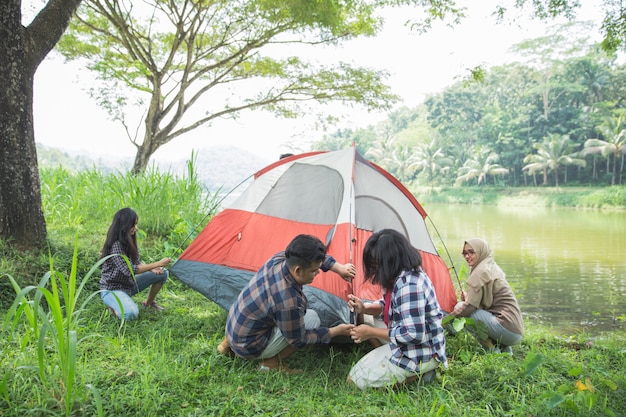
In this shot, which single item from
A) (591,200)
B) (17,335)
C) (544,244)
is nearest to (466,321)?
(17,335)

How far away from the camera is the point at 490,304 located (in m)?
2.93

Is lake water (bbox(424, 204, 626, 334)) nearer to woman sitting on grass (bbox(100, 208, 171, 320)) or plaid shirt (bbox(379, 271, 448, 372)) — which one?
plaid shirt (bbox(379, 271, 448, 372))

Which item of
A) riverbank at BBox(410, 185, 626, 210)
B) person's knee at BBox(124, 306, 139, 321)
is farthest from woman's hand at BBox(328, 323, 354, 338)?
riverbank at BBox(410, 185, 626, 210)

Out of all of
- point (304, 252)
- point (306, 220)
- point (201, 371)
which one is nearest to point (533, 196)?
point (306, 220)

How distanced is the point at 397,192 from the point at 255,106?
314 inches

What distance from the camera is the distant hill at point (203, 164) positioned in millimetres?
6473

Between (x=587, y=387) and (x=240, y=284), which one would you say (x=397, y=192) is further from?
(x=587, y=387)

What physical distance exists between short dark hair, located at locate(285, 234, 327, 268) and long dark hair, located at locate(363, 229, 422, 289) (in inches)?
11.2

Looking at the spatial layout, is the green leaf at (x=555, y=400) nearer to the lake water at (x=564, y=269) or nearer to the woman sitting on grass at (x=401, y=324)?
the woman sitting on grass at (x=401, y=324)

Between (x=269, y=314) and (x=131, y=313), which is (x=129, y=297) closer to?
(x=131, y=313)

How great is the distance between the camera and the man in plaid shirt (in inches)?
89.6

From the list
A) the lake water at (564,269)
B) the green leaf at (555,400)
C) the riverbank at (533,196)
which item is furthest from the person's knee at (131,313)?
the riverbank at (533,196)

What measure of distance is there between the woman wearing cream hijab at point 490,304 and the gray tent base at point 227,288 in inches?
33.5

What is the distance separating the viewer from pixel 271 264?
242cm
